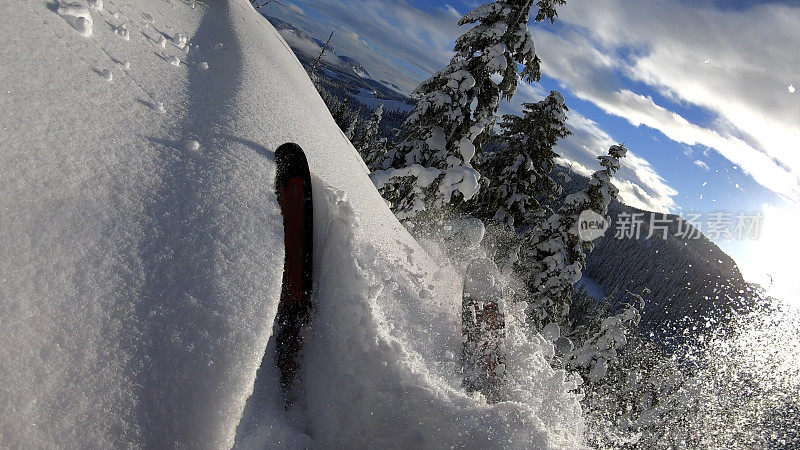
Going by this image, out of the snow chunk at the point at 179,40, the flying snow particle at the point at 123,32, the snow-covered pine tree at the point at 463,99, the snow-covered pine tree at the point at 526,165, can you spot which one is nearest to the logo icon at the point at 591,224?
the snow-covered pine tree at the point at 526,165

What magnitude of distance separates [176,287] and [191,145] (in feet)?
4.71

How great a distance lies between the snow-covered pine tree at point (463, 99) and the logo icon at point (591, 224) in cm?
472

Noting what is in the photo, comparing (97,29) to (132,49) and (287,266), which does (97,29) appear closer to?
(132,49)

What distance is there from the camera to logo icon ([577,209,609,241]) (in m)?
13.7

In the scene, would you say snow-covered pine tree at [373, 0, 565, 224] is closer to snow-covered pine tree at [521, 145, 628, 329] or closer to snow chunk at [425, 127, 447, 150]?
snow chunk at [425, 127, 447, 150]

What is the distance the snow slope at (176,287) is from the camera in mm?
1965

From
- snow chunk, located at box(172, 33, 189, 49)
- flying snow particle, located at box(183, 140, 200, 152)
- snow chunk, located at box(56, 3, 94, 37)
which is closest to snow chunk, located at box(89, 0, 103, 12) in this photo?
snow chunk, located at box(56, 3, 94, 37)

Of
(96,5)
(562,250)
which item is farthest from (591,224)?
(96,5)

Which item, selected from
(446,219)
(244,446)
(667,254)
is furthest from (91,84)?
(667,254)

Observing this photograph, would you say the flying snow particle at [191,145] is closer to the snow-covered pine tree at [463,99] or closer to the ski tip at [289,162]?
the ski tip at [289,162]

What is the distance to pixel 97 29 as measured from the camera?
3898 millimetres

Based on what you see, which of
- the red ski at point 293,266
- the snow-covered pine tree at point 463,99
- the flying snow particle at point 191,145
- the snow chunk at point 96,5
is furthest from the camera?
the snow-covered pine tree at point 463,99

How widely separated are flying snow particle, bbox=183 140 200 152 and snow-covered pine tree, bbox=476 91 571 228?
1130 cm

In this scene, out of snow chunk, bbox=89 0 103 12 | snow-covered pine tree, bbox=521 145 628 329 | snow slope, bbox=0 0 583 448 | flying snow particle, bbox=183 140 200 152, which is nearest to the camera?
snow slope, bbox=0 0 583 448
